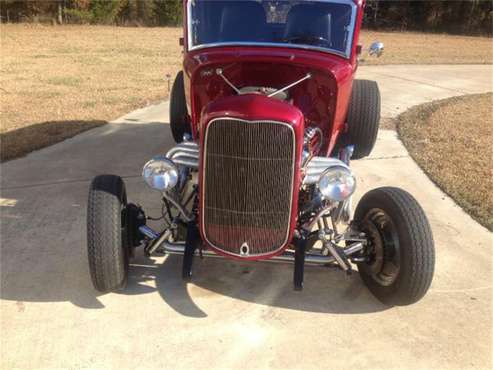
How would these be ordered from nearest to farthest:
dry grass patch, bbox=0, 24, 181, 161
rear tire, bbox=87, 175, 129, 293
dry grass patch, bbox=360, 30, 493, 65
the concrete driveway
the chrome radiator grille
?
the chrome radiator grille < the concrete driveway < rear tire, bbox=87, 175, 129, 293 < dry grass patch, bbox=0, 24, 181, 161 < dry grass patch, bbox=360, 30, 493, 65

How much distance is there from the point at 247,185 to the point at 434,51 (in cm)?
1805

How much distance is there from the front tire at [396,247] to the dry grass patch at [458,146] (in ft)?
5.21

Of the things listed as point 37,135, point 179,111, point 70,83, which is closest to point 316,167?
point 179,111

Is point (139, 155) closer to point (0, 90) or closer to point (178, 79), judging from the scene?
point (178, 79)

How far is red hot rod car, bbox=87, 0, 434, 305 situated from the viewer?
258 centimetres

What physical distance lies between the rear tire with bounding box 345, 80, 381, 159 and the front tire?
193 cm

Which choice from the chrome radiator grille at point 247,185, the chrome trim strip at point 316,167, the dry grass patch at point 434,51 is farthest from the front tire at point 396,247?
the dry grass patch at point 434,51

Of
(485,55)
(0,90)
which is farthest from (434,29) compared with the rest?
(0,90)

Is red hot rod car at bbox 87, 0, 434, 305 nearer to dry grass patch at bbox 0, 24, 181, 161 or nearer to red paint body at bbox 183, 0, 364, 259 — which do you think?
red paint body at bbox 183, 0, 364, 259

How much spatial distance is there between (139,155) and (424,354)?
4051 mm

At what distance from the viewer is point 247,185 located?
8.59 ft

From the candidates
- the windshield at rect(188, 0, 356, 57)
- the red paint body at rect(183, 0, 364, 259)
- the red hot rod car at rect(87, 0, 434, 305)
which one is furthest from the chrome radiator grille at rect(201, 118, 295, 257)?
the windshield at rect(188, 0, 356, 57)

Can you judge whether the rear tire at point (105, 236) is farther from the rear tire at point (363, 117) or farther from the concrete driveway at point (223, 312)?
the rear tire at point (363, 117)

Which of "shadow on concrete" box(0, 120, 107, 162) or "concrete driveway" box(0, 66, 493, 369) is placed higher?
"shadow on concrete" box(0, 120, 107, 162)
